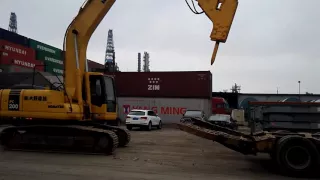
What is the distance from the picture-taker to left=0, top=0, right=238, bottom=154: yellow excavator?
11.8 m

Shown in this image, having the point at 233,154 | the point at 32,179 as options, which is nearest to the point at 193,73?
the point at 233,154

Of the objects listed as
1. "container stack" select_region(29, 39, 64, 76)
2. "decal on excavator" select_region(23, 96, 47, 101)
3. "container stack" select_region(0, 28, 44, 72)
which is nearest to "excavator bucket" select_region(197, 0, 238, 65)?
"decal on excavator" select_region(23, 96, 47, 101)

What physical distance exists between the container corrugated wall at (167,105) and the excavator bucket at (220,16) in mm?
23410

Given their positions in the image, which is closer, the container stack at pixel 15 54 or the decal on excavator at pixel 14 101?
the decal on excavator at pixel 14 101

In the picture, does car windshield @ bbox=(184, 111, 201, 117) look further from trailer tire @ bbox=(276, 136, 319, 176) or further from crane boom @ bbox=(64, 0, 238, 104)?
trailer tire @ bbox=(276, 136, 319, 176)

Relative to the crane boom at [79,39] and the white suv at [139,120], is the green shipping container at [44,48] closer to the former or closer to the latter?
the white suv at [139,120]

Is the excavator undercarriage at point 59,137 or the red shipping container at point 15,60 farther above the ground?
the red shipping container at point 15,60

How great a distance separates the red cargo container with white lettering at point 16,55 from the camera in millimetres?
36438

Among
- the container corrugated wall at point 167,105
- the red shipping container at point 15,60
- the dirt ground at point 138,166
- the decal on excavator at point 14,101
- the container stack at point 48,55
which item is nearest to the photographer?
the dirt ground at point 138,166

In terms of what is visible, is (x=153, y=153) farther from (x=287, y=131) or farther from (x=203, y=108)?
(x=203, y=108)

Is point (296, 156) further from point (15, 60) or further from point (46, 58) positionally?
point (46, 58)

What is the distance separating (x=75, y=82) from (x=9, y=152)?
3.10m

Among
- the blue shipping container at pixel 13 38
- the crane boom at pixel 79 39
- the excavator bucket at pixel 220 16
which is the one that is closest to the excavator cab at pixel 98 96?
the crane boom at pixel 79 39

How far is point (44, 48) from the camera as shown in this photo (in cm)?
4453
